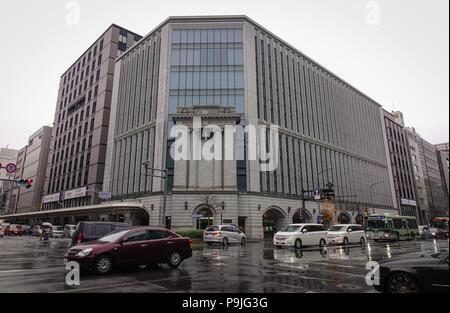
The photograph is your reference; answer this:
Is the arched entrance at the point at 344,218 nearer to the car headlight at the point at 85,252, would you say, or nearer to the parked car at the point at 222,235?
the parked car at the point at 222,235

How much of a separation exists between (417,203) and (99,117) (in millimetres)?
84113

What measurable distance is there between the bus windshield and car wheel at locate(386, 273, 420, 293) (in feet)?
82.5

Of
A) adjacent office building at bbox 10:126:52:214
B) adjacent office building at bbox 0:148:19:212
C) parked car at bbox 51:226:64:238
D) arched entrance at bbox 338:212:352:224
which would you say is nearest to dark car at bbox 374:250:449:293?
parked car at bbox 51:226:64:238

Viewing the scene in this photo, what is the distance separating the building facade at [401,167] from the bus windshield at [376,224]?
47843mm

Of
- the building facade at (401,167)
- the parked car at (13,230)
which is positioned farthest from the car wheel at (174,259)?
the building facade at (401,167)

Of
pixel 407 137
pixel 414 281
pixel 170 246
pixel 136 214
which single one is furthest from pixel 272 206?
pixel 407 137

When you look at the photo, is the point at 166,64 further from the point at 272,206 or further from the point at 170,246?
the point at 170,246

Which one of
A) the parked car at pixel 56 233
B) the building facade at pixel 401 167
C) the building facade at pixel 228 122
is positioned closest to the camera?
the building facade at pixel 228 122

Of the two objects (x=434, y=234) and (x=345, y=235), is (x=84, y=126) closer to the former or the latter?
(x=345, y=235)

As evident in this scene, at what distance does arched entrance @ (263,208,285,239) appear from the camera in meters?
38.7

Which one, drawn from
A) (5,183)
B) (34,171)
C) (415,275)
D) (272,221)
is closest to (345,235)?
(272,221)

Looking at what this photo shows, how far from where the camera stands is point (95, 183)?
1981 inches

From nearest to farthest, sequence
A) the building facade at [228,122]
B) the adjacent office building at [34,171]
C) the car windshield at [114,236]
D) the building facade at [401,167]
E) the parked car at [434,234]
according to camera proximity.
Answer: the car windshield at [114,236], the building facade at [228,122], the parked car at [434,234], the building facade at [401,167], the adjacent office building at [34,171]

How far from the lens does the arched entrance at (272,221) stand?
38688 millimetres
